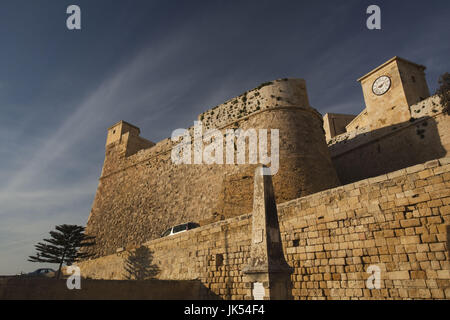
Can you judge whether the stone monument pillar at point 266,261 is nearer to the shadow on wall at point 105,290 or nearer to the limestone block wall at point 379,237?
the limestone block wall at point 379,237

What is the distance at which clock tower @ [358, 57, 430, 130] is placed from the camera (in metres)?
16.1

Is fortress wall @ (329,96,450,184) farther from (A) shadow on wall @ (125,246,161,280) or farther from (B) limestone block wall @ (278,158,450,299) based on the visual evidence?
(A) shadow on wall @ (125,246,161,280)

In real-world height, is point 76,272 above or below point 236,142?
below

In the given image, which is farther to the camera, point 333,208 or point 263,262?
point 333,208

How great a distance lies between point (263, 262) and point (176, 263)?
7400 millimetres

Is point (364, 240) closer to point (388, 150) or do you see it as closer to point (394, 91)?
point (388, 150)

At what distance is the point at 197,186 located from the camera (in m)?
17.2

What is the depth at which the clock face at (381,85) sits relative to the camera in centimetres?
1700

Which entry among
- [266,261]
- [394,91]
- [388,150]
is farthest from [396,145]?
[266,261]

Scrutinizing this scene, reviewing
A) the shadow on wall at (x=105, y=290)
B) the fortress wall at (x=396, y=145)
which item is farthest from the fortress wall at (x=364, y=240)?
the fortress wall at (x=396, y=145)

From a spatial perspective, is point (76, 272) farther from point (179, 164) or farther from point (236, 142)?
point (236, 142)

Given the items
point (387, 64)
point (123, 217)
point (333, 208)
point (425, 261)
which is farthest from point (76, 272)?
point (387, 64)

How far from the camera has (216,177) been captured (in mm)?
16188
